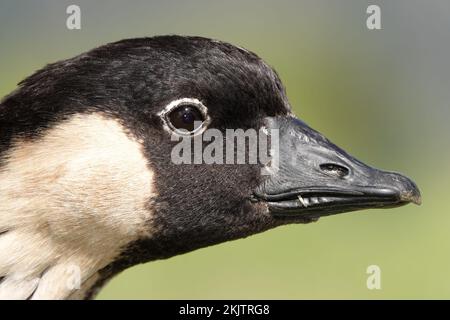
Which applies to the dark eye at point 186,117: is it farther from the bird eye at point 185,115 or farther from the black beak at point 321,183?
the black beak at point 321,183

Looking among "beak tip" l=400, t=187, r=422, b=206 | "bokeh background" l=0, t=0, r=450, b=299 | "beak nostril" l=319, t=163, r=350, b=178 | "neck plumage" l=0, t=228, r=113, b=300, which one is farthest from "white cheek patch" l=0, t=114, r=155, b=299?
"bokeh background" l=0, t=0, r=450, b=299

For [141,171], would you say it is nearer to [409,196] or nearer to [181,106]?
[181,106]

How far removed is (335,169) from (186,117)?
75cm

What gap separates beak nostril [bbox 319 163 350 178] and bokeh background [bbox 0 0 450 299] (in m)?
4.41

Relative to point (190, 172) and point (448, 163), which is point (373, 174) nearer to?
point (190, 172)

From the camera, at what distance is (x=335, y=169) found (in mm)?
4641

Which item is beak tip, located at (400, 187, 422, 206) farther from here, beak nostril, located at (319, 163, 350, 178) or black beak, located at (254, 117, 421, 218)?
beak nostril, located at (319, 163, 350, 178)

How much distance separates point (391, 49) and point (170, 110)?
35.4 feet

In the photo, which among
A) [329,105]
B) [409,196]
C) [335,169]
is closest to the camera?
[409,196]

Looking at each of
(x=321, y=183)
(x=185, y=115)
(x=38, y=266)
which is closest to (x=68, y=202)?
(x=38, y=266)

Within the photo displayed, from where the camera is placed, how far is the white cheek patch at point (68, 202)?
4.24 m

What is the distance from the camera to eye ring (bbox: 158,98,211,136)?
14.5ft

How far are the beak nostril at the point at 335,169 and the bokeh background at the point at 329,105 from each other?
441 cm
